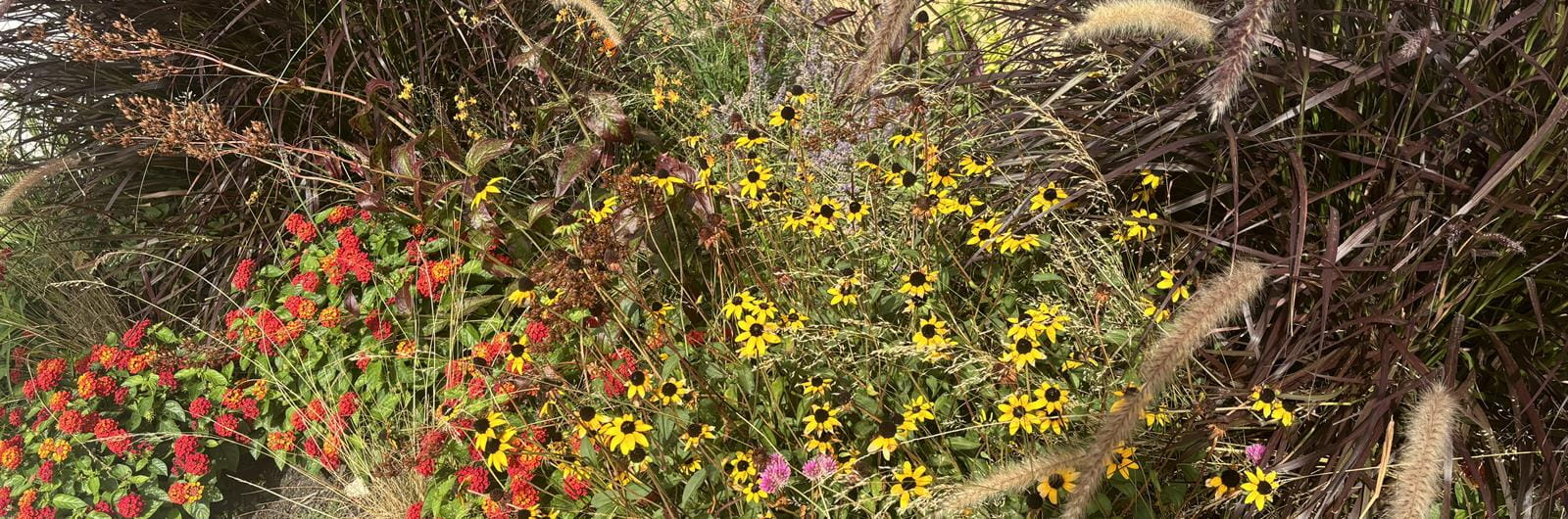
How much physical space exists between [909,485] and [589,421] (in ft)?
2.21

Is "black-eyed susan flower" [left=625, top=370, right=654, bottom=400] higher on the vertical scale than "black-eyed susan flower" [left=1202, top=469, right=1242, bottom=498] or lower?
higher

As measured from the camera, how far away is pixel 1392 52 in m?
2.50

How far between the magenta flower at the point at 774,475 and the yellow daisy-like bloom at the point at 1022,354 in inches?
19.7

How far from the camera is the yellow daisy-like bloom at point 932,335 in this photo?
6.94 feet

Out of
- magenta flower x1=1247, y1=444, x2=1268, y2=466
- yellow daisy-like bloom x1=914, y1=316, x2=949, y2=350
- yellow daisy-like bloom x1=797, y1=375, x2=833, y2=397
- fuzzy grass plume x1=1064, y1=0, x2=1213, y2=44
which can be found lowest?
magenta flower x1=1247, y1=444, x2=1268, y2=466

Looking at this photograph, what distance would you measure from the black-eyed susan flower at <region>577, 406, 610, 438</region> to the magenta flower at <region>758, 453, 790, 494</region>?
35 centimetres

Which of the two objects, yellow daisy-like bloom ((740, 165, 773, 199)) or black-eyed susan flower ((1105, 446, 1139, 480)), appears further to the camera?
yellow daisy-like bloom ((740, 165, 773, 199))

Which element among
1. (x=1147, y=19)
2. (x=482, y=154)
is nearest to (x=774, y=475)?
(x=1147, y=19)

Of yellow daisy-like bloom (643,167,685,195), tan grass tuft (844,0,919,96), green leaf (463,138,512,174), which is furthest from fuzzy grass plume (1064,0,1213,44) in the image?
green leaf (463,138,512,174)

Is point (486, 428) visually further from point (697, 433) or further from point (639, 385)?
point (697, 433)

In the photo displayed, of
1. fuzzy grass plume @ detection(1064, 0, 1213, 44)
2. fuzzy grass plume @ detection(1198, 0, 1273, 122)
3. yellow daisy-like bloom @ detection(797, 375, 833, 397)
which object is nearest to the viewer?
fuzzy grass plume @ detection(1198, 0, 1273, 122)

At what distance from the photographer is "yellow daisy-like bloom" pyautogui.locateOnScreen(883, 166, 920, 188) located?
8.33 ft

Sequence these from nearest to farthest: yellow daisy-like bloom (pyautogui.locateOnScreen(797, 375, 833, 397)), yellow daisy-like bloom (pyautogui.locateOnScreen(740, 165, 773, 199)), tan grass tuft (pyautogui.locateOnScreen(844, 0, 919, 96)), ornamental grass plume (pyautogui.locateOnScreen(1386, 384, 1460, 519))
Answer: ornamental grass plume (pyautogui.locateOnScreen(1386, 384, 1460, 519))
tan grass tuft (pyautogui.locateOnScreen(844, 0, 919, 96))
yellow daisy-like bloom (pyautogui.locateOnScreen(797, 375, 833, 397))
yellow daisy-like bloom (pyautogui.locateOnScreen(740, 165, 773, 199))

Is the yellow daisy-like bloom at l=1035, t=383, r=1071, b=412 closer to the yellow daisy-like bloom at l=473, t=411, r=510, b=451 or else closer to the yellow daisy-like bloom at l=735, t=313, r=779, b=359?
the yellow daisy-like bloom at l=735, t=313, r=779, b=359
